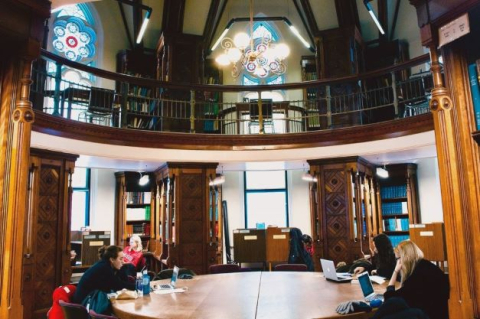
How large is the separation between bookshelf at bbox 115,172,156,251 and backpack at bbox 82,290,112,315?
6336mm

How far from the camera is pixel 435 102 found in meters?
2.52

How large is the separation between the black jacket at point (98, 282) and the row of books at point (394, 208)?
24.6 feet

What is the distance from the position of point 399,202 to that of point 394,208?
0.63ft

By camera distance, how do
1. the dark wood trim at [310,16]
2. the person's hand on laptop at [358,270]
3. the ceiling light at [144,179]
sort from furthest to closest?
1. the dark wood trim at [310,16]
2. the ceiling light at [144,179]
3. the person's hand on laptop at [358,270]

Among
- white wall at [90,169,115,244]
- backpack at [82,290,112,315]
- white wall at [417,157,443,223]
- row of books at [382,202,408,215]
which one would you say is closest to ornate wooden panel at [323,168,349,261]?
row of books at [382,202,408,215]

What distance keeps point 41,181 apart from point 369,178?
6649 mm

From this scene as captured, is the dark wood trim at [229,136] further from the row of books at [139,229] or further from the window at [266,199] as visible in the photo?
the window at [266,199]

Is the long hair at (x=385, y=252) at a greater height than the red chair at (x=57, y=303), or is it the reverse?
the long hair at (x=385, y=252)

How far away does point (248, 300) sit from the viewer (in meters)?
3.45

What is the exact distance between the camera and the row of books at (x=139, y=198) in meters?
10.1

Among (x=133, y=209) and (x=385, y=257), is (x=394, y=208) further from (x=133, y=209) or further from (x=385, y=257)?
(x=133, y=209)

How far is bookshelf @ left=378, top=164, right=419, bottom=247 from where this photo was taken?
9633 mm

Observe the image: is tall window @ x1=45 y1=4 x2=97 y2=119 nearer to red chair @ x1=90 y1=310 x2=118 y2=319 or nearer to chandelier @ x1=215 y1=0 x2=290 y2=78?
chandelier @ x1=215 y1=0 x2=290 y2=78

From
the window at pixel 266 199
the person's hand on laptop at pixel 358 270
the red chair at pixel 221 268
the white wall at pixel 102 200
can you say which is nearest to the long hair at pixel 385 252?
the person's hand on laptop at pixel 358 270
